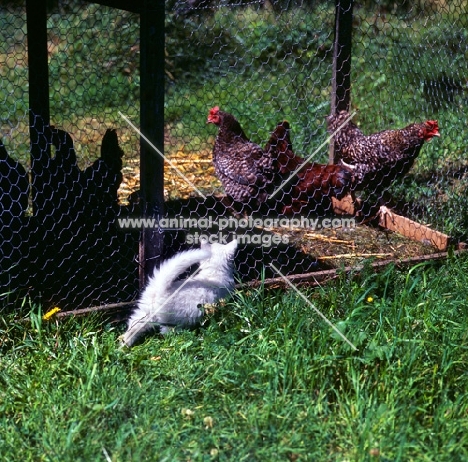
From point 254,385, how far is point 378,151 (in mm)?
3155

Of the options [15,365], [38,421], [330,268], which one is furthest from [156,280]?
[330,268]

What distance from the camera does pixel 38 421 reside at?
2.92 m

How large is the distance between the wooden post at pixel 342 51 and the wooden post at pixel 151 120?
5.09 ft

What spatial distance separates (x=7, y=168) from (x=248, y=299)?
1.56 meters

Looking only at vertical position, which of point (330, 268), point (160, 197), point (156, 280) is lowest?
point (330, 268)

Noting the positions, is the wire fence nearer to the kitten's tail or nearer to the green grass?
the kitten's tail

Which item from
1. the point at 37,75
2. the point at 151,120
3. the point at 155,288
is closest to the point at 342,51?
the point at 151,120

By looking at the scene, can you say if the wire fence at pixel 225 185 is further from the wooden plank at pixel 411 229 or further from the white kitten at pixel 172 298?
the white kitten at pixel 172 298

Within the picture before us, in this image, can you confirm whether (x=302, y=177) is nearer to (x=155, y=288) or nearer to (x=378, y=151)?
(x=378, y=151)

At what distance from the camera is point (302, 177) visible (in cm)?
561

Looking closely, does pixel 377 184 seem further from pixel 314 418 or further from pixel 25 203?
pixel 314 418

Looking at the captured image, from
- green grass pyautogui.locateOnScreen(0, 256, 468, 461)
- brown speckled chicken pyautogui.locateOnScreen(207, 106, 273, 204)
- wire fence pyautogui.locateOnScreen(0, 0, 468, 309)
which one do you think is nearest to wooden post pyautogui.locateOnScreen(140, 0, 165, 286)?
wire fence pyautogui.locateOnScreen(0, 0, 468, 309)

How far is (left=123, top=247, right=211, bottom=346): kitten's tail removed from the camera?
3.79m

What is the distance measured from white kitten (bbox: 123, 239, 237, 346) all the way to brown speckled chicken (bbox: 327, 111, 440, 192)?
219 centimetres
